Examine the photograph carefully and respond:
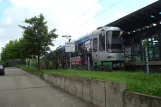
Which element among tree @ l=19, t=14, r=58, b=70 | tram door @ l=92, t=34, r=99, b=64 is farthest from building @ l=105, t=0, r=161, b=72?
tree @ l=19, t=14, r=58, b=70

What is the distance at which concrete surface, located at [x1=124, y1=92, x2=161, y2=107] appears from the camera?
6094mm

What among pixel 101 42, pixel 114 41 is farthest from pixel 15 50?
pixel 114 41

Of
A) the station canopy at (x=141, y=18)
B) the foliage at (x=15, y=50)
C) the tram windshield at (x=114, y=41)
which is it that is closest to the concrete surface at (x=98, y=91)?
the tram windshield at (x=114, y=41)

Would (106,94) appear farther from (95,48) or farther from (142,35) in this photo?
(95,48)

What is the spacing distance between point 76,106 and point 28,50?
27.1 meters

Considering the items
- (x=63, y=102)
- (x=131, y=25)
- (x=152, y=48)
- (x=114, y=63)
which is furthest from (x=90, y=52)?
(x=63, y=102)

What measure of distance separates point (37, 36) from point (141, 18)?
778 inches

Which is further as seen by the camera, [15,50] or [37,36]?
[15,50]

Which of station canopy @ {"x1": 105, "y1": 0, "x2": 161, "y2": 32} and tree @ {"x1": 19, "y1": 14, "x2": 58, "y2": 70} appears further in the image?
tree @ {"x1": 19, "y1": 14, "x2": 58, "y2": 70}

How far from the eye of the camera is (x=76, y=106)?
10438mm

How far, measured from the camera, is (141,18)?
61.5 ft

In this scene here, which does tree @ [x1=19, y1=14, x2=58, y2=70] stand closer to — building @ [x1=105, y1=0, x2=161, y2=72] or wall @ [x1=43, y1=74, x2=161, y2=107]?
building @ [x1=105, y1=0, x2=161, y2=72]

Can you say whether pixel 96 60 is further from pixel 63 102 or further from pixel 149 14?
pixel 63 102

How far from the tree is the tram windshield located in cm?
1690
